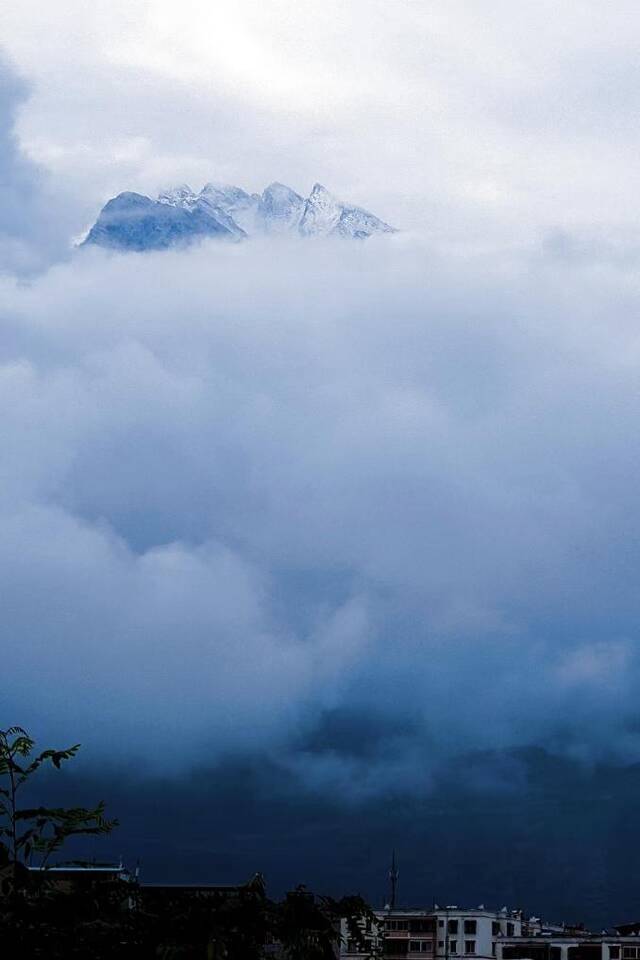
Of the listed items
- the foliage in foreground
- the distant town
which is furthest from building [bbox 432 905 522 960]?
the foliage in foreground

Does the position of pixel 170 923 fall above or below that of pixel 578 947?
below

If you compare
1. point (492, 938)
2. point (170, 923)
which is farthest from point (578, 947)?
point (170, 923)

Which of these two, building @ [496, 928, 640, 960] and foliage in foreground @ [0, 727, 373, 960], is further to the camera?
building @ [496, 928, 640, 960]

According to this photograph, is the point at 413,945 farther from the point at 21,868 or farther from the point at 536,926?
the point at 21,868

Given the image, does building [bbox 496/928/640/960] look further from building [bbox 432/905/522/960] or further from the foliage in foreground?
the foliage in foreground

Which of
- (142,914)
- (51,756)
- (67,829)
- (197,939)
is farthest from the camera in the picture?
(51,756)

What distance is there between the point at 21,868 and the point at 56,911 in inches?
45.5

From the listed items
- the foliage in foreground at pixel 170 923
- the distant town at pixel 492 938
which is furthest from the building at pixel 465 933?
the foliage in foreground at pixel 170 923

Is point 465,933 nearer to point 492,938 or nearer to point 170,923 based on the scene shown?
point 492,938

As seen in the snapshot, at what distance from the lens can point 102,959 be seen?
1085 centimetres

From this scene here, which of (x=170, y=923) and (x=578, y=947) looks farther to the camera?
(x=578, y=947)

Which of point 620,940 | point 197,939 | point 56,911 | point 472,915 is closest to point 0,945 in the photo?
point 56,911

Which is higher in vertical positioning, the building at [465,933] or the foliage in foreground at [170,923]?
the building at [465,933]

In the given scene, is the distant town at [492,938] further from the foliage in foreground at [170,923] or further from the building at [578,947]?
the foliage in foreground at [170,923]
